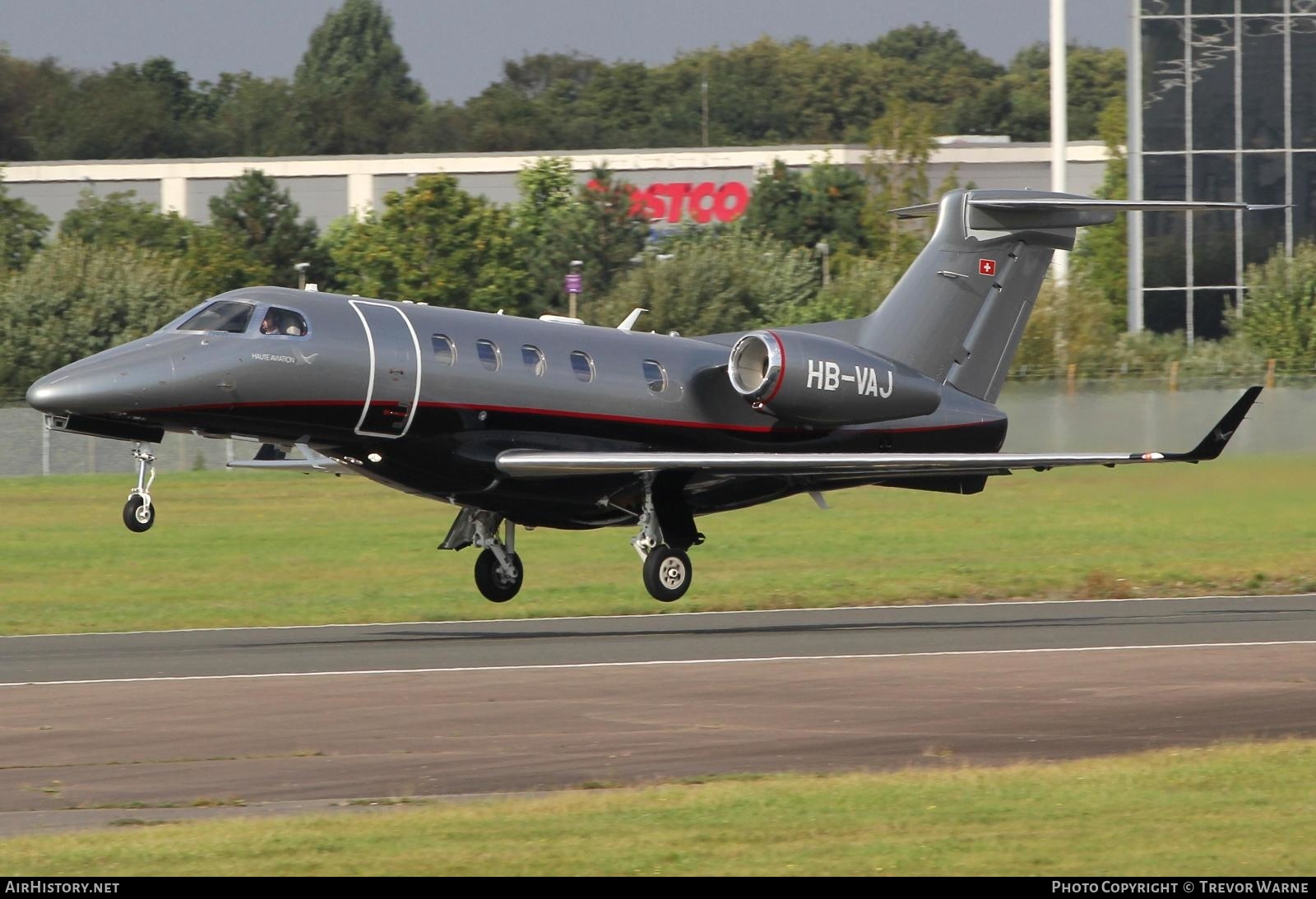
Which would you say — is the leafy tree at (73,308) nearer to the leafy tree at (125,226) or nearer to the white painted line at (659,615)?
the leafy tree at (125,226)

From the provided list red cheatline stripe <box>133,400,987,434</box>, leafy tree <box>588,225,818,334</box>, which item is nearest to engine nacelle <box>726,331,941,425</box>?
red cheatline stripe <box>133,400,987,434</box>

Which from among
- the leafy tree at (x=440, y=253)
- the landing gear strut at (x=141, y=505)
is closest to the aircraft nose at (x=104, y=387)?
the landing gear strut at (x=141, y=505)

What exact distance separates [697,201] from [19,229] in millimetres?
34211

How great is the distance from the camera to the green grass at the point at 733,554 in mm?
27609

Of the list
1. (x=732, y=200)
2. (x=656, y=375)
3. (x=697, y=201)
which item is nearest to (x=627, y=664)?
(x=656, y=375)

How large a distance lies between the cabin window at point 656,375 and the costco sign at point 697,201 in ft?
246

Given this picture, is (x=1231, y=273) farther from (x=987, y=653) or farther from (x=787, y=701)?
(x=787, y=701)

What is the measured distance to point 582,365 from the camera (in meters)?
24.0

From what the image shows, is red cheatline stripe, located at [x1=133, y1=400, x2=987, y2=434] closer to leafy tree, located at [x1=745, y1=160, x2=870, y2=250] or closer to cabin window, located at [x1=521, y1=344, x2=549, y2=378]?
cabin window, located at [x1=521, y1=344, x2=549, y2=378]

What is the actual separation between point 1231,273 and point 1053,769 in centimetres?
5622

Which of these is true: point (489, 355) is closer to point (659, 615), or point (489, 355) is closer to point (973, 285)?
point (659, 615)

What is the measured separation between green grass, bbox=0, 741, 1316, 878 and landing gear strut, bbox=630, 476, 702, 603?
1149 centimetres

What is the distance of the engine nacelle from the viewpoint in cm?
2461
